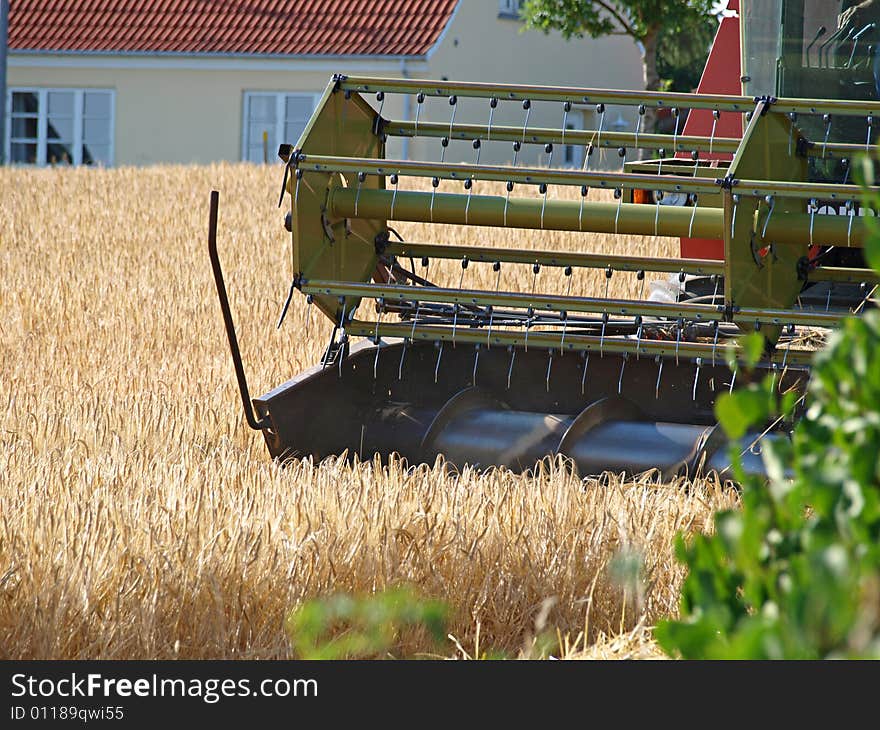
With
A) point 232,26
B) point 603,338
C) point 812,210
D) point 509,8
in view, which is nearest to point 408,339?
point 603,338

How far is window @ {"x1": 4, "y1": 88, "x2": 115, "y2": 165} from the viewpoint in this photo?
75.3ft

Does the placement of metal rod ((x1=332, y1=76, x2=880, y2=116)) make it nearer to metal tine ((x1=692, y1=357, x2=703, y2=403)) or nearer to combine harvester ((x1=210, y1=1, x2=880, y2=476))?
combine harvester ((x1=210, y1=1, x2=880, y2=476))

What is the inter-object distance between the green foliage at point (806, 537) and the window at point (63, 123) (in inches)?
894

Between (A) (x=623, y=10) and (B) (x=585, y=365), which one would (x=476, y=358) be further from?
(A) (x=623, y=10)

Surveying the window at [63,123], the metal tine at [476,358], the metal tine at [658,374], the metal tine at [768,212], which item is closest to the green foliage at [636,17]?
the window at [63,123]

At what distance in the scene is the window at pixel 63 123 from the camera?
22.9 meters

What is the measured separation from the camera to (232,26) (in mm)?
21984

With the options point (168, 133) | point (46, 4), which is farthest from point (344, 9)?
point (46, 4)

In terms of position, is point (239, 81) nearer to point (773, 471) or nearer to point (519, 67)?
point (519, 67)

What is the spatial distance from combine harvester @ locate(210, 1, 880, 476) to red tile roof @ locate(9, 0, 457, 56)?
53.4ft

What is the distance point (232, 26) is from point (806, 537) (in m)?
21.8

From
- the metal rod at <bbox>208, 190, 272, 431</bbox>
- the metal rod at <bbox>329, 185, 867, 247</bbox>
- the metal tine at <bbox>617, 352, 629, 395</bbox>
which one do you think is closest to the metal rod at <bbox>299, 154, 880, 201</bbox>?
the metal rod at <bbox>329, 185, 867, 247</bbox>

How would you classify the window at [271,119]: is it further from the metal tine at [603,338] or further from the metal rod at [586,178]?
the metal tine at [603,338]

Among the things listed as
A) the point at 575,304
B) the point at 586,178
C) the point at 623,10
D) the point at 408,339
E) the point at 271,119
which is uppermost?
the point at 623,10
